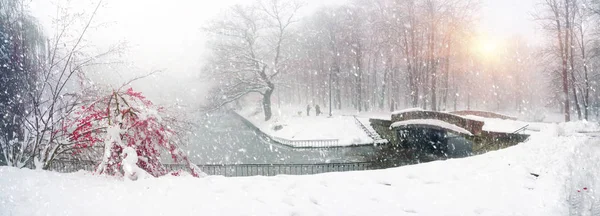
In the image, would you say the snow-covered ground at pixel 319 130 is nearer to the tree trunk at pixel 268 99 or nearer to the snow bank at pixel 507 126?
the tree trunk at pixel 268 99

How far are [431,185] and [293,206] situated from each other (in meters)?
3.01

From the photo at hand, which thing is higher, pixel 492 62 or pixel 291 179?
pixel 492 62

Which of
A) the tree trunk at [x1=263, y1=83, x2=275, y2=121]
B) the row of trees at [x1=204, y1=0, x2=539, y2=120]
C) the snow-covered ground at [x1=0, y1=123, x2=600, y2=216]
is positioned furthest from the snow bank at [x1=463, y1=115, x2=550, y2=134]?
the tree trunk at [x1=263, y1=83, x2=275, y2=121]

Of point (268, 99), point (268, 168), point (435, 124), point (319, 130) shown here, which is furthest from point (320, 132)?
point (268, 168)

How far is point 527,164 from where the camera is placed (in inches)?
324

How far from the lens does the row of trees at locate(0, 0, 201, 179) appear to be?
6.78 m

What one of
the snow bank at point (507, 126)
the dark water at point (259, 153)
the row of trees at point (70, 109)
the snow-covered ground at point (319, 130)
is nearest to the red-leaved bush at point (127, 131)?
the row of trees at point (70, 109)

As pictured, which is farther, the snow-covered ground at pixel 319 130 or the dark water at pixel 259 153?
the snow-covered ground at pixel 319 130

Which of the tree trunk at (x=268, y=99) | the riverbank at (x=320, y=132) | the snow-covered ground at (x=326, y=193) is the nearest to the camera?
the snow-covered ground at (x=326, y=193)

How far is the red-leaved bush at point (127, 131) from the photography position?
6543 mm

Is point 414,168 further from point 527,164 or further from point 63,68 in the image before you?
point 63,68

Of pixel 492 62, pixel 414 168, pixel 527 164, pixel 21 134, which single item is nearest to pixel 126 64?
pixel 21 134

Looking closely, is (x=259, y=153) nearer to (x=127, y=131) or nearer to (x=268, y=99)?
(x=268, y=99)

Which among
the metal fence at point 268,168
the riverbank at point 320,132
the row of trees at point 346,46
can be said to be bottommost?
the metal fence at point 268,168
